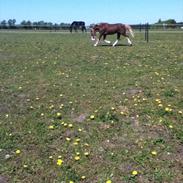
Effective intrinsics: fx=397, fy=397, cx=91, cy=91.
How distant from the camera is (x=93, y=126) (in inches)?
298

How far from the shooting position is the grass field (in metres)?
6.15

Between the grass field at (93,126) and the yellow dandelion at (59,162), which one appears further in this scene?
the yellow dandelion at (59,162)

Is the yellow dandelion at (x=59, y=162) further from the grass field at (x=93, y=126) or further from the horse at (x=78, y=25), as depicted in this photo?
the horse at (x=78, y=25)

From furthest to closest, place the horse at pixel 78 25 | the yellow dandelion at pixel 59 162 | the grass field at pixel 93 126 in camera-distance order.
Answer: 1. the horse at pixel 78 25
2. the yellow dandelion at pixel 59 162
3. the grass field at pixel 93 126

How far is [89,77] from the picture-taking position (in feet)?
37.3

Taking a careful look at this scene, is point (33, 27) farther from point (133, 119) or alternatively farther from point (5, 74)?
point (133, 119)

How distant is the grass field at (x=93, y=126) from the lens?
6148mm

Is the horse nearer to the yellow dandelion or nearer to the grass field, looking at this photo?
the grass field

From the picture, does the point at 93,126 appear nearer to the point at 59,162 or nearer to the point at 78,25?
the point at 59,162

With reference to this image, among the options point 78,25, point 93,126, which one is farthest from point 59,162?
point 78,25

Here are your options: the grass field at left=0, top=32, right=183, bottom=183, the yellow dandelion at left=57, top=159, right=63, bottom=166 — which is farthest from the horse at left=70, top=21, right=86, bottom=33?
the yellow dandelion at left=57, top=159, right=63, bottom=166

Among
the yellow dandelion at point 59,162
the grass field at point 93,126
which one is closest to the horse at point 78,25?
the grass field at point 93,126

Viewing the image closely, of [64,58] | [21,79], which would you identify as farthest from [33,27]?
[21,79]

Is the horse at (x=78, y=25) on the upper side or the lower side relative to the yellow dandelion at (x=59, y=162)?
upper
